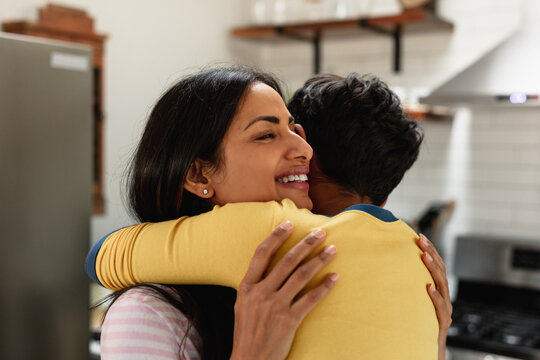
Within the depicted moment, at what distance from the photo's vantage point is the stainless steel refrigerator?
1.96m

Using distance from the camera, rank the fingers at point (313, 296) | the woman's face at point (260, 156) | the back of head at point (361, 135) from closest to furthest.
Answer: the fingers at point (313, 296), the woman's face at point (260, 156), the back of head at point (361, 135)

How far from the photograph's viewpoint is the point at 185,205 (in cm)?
115

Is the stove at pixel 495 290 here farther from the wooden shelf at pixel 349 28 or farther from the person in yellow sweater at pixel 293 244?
the person in yellow sweater at pixel 293 244

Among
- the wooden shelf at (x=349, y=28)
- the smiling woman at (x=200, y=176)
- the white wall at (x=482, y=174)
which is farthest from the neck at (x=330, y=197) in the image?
the white wall at (x=482, y=174)

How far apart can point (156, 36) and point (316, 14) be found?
3.40 feet

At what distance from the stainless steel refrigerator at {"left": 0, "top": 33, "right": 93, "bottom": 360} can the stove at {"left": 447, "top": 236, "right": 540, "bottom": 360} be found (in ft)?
5.25

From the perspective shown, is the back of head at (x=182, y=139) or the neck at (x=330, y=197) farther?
the neck at (x=330, y=197)

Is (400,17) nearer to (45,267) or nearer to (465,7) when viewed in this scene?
(465,7)

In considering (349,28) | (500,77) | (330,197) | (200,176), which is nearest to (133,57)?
(349,28)

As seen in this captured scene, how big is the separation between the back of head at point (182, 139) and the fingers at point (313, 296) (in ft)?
0.92

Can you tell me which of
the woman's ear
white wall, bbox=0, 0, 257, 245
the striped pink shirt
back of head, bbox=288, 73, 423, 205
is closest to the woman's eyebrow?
the woman's ear

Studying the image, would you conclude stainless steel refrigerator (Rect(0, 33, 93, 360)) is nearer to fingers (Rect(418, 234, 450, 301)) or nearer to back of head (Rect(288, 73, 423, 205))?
back of head (Rect(288, 73, 423, 205))

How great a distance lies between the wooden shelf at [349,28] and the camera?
11.5ft

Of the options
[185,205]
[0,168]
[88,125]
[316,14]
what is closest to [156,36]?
[316,14]
